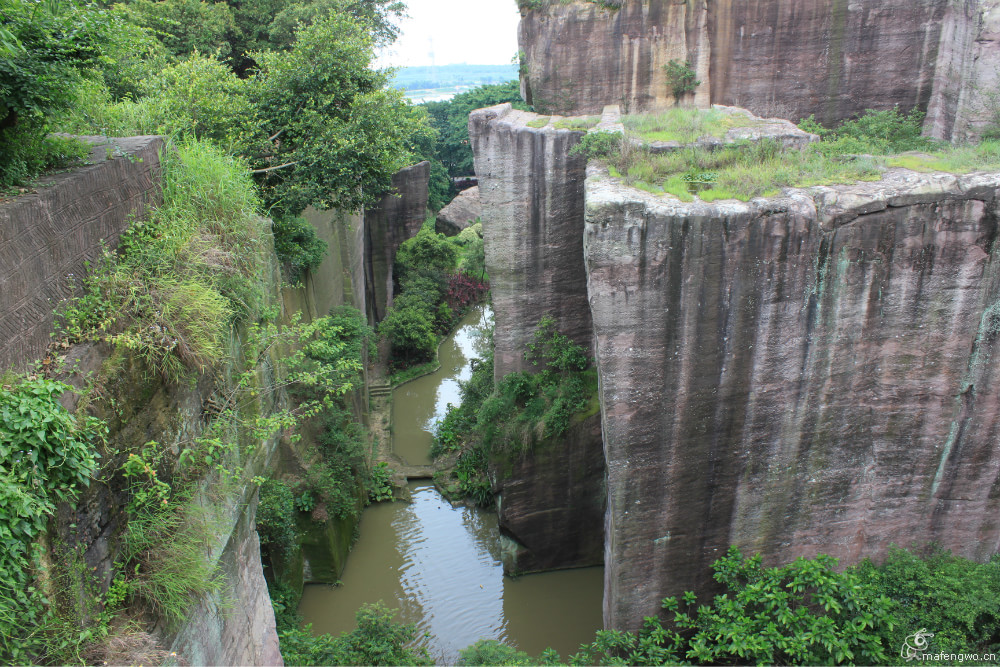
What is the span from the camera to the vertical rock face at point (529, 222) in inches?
354

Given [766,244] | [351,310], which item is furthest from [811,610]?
[351,310]

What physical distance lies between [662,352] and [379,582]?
5.77 metres

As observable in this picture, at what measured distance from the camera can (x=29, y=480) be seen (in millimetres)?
2852

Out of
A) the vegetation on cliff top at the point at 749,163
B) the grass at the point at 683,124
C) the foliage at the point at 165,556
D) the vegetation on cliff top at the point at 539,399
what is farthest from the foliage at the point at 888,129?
the foliage at the point at 165,556

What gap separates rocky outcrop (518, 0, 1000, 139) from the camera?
11.5m

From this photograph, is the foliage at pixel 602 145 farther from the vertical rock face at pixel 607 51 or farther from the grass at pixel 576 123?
the vertical rock face at pixel 607 51

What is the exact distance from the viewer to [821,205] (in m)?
5.68

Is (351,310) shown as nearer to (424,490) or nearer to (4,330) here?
(424,490)

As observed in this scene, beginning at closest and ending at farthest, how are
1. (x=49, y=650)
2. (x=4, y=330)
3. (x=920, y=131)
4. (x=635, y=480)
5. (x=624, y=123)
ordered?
1. (x=49, y=650)
2. (x=4, y=330)
3. (x=635, y=480)
4. (x=624, y=123)
5. (x=920, y=131)

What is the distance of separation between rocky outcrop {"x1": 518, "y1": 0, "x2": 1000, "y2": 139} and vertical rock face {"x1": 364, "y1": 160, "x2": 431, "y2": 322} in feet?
20.6

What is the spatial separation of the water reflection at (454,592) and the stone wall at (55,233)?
20.2 ft

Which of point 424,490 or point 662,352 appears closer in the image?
point 662,352

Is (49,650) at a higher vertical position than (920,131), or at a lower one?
lower
